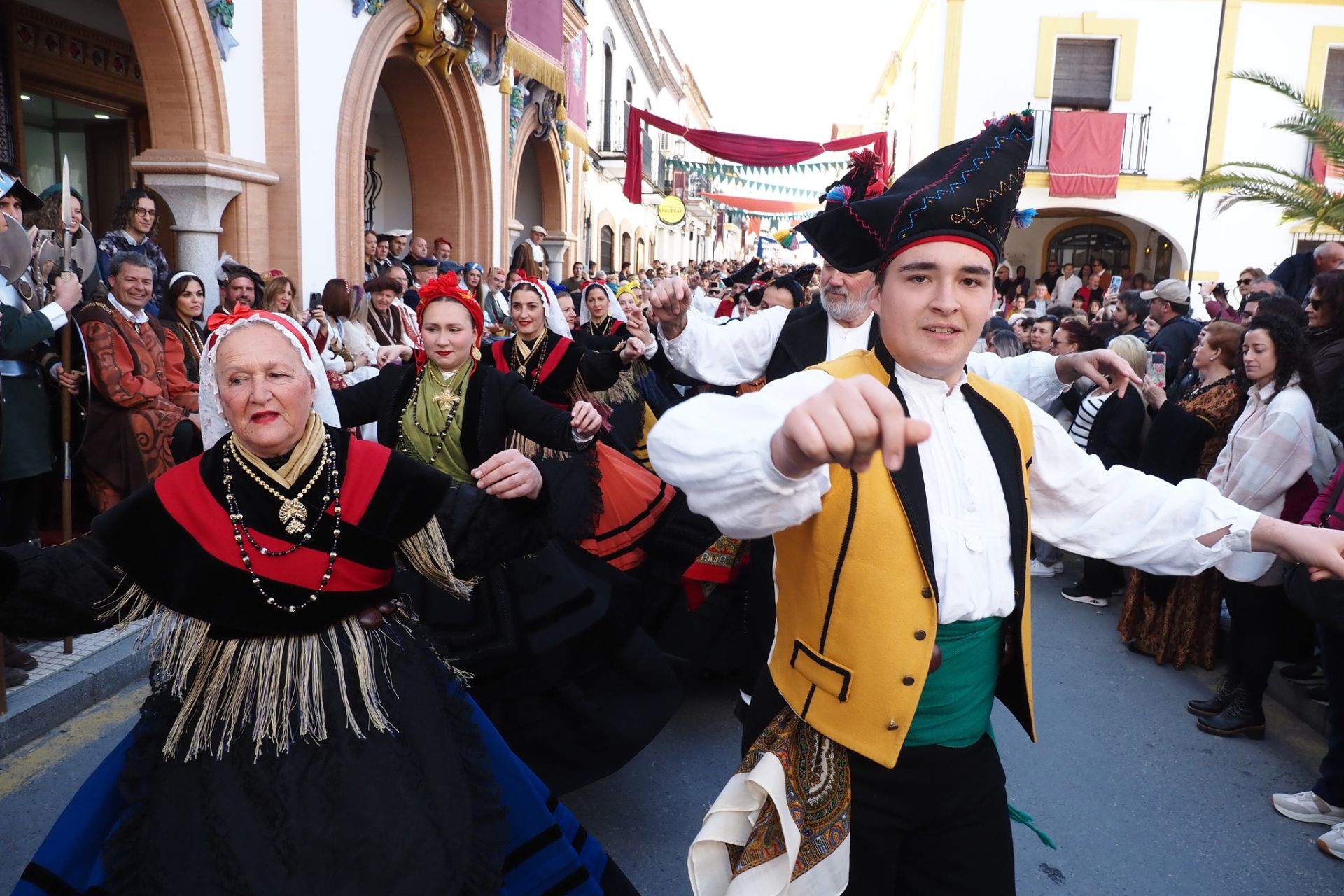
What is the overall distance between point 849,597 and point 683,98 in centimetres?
4005

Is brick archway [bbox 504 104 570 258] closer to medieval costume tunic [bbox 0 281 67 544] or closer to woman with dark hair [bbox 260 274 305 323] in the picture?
woman with dark hair [bbox 260 274 305 323]

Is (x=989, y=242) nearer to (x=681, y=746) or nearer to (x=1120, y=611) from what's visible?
(x=681, y=746)

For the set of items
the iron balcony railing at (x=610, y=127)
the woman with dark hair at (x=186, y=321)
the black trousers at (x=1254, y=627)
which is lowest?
the black trousers at (x=1254, y=627)

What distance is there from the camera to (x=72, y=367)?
15.8 feet

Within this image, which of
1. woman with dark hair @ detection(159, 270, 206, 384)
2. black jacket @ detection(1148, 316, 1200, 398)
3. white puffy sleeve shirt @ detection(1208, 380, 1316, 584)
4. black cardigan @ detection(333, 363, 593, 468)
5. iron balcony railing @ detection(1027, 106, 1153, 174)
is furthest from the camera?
iron balcony railing @ detection(1027, 106, 1153, 174)

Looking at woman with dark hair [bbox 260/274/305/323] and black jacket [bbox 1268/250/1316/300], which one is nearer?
woman with dark hair [bbox 260/274/305/323]

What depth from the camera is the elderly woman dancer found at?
1924 millimetres

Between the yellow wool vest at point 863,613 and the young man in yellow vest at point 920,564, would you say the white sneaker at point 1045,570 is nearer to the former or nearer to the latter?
the young man in yellow vest at point 920,564

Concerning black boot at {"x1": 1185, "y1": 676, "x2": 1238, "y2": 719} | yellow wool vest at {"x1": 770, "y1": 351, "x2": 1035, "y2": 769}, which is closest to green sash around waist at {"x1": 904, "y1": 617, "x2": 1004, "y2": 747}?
yellow wool vest at {"x1": 770, "y1": 351, "x2": 1035, "y2": 769}

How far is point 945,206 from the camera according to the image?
1.77 metres

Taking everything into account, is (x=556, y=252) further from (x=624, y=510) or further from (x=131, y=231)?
(x=624, y=510)

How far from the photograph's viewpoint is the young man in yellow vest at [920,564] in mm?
1712

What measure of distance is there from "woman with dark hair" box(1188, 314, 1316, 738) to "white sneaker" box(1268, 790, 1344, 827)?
0.66 meters

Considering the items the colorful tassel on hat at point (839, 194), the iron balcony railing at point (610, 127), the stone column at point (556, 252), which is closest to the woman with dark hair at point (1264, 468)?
the colorful tassel on hat at point (839, 194)
